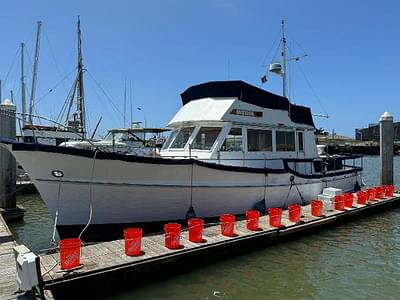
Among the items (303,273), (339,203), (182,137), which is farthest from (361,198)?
(182,137)

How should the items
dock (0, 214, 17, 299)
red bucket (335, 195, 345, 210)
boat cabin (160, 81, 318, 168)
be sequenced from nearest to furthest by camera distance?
dock (0, 214, 17, 299)
boat cabin (160, 81, 318, 168)
red bucket (335, 195, 345, 210)

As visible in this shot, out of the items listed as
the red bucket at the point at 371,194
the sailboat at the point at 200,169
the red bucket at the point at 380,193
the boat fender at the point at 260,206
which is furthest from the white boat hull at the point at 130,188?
the red bucket at the point at 380,193

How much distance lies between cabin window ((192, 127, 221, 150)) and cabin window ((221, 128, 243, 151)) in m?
0.36

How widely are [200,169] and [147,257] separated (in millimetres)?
2941

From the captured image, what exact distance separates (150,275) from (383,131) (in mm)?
14354

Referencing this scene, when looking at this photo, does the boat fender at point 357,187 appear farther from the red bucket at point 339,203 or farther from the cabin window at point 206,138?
the cabin window at point 206,138

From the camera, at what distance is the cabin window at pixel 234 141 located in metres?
11.1

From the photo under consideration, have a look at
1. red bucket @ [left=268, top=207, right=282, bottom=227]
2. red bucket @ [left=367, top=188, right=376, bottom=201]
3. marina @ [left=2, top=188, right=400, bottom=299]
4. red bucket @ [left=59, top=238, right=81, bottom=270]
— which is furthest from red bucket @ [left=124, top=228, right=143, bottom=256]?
red bucket @ [left=367, top=188, right=376, bottom=201]

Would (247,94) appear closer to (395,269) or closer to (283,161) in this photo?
(283,161)

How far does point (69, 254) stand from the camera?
650 centimetres

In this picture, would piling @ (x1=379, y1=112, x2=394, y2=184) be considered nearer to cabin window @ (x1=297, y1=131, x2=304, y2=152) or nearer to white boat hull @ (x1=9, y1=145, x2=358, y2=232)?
cabin window @ (x1=297, y1=131, x2=304, y2=152)

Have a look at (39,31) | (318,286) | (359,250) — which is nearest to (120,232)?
(318,286)

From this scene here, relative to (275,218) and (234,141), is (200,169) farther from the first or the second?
(275,218)

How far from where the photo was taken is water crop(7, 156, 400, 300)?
693 centimetres
